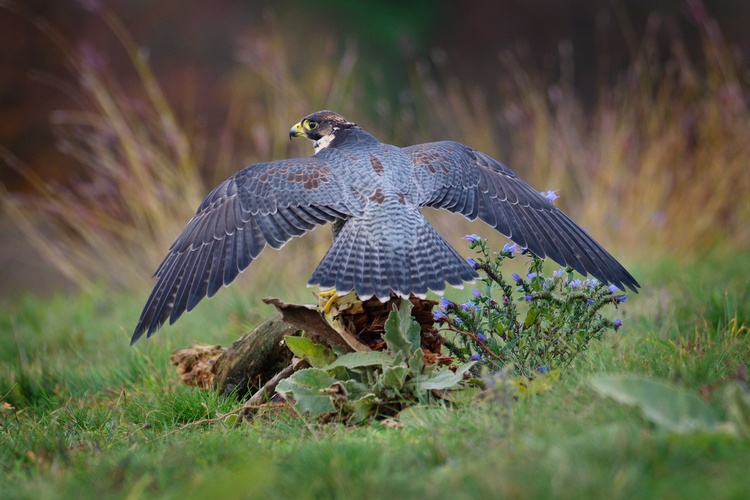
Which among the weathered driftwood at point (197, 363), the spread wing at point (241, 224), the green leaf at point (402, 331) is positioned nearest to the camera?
the green leaf at point (402, 331)

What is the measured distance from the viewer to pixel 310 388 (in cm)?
319

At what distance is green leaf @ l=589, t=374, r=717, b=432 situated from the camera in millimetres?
2354

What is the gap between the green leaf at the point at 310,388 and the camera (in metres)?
3.15

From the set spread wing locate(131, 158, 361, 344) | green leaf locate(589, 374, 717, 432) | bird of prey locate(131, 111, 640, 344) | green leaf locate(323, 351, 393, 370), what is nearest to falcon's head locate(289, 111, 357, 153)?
bird of prey locate(131, 111, 640, 344)

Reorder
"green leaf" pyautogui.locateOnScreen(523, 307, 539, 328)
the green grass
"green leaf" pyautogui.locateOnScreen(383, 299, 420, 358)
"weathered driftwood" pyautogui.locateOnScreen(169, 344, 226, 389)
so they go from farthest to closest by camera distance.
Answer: "weathered driftwood" pyautogui.locateOnScreen(169, 344, 226, 389) → "green leaf" pyautogui.locateOnScreen(523, 307, 539, 328) → "green leaf" pyautogui.locateOnScreen(383, 299, 420, 358) → the green grass

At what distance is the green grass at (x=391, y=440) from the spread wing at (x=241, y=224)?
46cm

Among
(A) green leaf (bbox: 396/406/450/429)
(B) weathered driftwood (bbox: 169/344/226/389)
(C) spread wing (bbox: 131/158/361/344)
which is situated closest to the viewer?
(A) green leaf (bbox: 396/406/450/429)

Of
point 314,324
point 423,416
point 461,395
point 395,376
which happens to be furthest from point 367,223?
point 423,416

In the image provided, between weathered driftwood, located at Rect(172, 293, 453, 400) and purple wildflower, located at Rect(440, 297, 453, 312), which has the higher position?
purple wildflower, located at Rect(440, 297, 453, 312)

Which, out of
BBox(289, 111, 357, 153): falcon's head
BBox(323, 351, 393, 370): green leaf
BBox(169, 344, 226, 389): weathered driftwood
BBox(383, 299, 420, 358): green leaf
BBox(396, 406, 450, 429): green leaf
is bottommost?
BBox(169, 344, 226, 389): weathered driftwood

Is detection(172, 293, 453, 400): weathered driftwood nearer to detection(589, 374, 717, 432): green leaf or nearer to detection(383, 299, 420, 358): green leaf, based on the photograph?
detection(383, 299, 420, 358): green leaf

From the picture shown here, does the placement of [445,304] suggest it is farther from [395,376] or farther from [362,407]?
[362,407]

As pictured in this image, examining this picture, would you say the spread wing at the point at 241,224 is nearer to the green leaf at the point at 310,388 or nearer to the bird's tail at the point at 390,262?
the bird's tail at the point at 390,262

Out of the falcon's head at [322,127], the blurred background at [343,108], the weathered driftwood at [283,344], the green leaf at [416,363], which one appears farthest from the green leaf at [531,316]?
the blurred background at [343,108]
